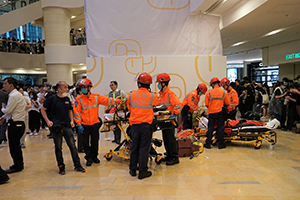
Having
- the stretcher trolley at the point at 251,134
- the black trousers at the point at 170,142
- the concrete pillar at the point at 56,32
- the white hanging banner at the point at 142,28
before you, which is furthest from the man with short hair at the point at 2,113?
the concrete pillar at the point at 56,32

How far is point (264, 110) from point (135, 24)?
6821 millimetres

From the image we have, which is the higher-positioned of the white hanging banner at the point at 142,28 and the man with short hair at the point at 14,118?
the white hanging banner at the point at 142,28

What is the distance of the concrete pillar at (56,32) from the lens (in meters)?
12.8

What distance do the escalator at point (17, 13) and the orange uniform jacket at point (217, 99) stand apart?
1374 cm

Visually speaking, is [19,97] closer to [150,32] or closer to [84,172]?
[84,172]

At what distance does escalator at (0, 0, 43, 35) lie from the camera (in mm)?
14405

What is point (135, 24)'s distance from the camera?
7.23 m

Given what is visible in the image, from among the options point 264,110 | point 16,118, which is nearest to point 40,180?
point 16,118

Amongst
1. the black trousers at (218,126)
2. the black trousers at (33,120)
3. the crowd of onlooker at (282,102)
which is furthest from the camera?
the black trousers at (33,120)

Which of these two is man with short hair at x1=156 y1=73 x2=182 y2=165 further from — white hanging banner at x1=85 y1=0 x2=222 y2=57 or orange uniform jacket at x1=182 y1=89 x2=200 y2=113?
white hanging banner at x1=85 y1=0 x2=222 y2=57

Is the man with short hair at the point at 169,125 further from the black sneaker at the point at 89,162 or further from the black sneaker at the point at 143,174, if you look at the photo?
the black sneaker at the point at 89,162

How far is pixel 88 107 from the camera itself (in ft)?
14.8

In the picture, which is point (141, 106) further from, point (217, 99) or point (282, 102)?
point (282, 102)

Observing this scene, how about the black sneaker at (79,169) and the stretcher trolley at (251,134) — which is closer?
the black sneaker at (79,169)
